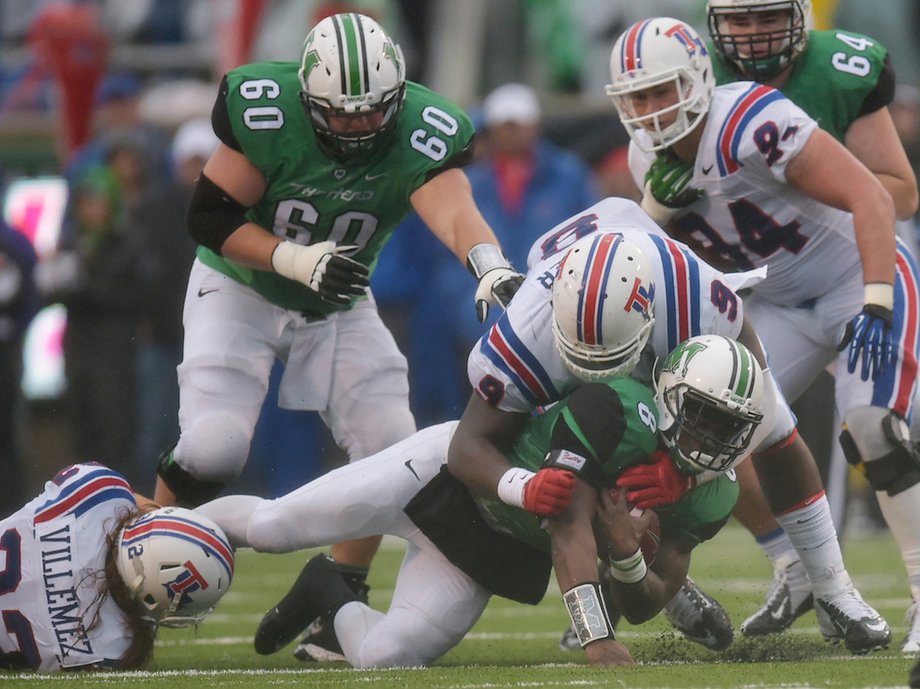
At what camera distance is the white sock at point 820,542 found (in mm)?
5551

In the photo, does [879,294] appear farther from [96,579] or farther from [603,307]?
[96,579]

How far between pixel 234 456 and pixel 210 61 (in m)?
6.97

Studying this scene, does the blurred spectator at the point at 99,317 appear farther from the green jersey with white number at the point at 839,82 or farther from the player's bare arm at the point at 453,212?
the green jersey with white number at the point at 839,82

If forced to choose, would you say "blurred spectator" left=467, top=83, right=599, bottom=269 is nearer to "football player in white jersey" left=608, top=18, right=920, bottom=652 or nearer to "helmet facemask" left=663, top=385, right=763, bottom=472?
"football player in white jersey" left=608, top=18, right=920, bottom=652

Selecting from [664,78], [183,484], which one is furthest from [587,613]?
[664,78]

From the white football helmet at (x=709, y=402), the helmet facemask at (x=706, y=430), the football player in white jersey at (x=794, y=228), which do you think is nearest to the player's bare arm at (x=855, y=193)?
the football player in white jersey at (x=794, y=228)

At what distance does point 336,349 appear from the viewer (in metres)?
6.24

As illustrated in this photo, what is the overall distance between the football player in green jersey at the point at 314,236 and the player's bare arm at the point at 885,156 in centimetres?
132

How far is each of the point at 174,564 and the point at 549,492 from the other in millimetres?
1155

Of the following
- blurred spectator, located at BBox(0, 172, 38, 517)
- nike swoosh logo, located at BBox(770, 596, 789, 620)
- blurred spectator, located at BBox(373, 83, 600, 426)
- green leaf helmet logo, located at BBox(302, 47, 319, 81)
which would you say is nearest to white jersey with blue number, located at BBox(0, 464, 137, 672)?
green leaf helmet logo, located at BBox(302, 47, 319, 81)

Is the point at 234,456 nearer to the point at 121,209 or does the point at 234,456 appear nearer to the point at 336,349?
the point at 336,349

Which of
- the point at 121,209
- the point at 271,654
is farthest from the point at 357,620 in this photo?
the point at 121,209

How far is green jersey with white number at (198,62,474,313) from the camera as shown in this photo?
5941mm

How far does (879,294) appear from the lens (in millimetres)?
5699
